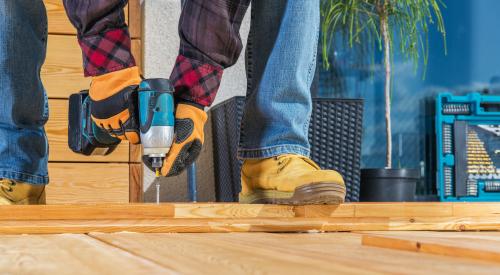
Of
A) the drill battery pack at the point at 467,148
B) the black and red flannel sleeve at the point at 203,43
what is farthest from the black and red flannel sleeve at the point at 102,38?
the drill battery pack at the point at 467,148

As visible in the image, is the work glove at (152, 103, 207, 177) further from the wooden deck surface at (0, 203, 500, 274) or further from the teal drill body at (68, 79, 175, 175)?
the wooden deck surface at (0, 203, 500, 274)

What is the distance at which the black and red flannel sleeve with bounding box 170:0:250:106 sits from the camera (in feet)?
4.42

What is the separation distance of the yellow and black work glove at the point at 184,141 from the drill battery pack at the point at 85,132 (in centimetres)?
20

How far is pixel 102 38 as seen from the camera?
4.31 ft

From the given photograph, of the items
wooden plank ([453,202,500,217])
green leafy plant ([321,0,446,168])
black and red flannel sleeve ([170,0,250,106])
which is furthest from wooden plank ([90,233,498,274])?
green leafy plant ([321,0,446,168])

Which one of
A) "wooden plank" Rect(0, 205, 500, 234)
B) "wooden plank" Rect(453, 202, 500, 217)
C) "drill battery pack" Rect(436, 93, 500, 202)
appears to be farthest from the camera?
"drill battery pack" Rect(436, 93, 500, 202)

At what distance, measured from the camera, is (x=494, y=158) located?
3.37 meters

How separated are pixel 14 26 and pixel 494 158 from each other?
2574mm

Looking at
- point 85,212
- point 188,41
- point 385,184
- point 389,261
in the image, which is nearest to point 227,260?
point 389,261

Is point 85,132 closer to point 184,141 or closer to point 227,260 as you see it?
point 184,141

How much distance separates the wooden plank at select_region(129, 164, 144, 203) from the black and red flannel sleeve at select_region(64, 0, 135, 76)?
1140 millimetres

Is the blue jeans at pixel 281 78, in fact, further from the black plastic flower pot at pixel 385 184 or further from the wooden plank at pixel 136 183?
the black plastic flower pot at pixel 385 184

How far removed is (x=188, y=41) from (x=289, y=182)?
1.18 feet

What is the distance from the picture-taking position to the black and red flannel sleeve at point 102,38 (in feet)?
4.25
